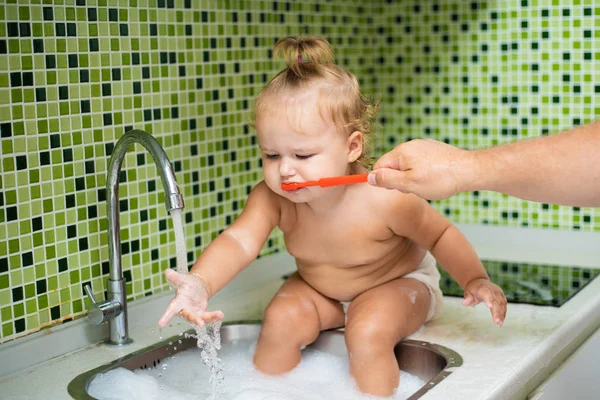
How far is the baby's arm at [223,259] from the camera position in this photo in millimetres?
1204

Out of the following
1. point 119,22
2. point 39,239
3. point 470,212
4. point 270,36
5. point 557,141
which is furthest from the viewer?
point 470,212

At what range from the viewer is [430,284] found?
4.93ft

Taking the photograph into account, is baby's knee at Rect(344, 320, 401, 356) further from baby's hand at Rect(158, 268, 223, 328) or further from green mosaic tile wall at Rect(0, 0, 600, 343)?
green mosaic tile wall at Rect(0, 0, 600, 343)

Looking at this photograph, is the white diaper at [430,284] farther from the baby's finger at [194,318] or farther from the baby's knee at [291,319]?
the baby's finger at [194,318]

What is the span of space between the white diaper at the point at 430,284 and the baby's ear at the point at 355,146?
25cm

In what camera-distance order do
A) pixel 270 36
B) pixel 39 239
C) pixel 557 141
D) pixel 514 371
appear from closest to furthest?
pixel 557 141 < pixel 514 371 < pixel 39 239 < pixel 270 36

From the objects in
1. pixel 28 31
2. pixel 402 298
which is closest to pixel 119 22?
pixel 28 31

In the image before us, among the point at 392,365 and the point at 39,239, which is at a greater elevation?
the point at 39,239

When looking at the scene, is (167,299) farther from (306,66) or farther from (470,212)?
(470,212)

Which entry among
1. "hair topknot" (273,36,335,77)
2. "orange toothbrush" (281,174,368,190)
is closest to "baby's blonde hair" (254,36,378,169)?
"hair topknot" (273,36,335,77)

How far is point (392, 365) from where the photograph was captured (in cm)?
132

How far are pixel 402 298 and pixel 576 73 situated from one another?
2.70 ft

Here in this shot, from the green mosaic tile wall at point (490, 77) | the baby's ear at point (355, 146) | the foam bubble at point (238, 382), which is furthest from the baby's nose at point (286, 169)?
the green mosaic tile wall at point (490, 77)

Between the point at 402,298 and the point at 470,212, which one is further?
the point at 470,212
